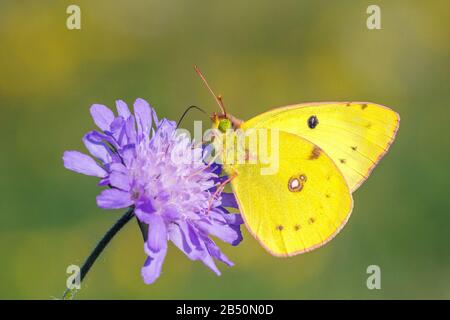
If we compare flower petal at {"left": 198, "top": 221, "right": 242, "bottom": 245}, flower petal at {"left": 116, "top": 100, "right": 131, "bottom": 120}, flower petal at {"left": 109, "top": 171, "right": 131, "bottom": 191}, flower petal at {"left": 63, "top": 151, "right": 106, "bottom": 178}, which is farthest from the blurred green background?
flower petal at {"left": 109, "top": 171, "right": 131, "bottom": 191}

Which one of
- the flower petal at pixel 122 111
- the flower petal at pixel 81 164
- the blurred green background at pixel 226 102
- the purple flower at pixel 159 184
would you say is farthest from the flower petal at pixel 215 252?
the blurred green background at pixel 226 102

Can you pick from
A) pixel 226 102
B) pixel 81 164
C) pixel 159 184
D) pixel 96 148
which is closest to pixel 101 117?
pixel 96 148

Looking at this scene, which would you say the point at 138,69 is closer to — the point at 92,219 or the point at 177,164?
the point at 92,219

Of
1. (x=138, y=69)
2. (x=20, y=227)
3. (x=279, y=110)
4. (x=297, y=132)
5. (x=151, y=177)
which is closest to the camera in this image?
(x=151, y=177)

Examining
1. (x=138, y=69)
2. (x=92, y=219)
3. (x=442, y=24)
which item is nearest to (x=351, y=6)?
(x=442, y=24)

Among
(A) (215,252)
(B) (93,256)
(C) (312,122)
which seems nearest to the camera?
(B) (93,256)

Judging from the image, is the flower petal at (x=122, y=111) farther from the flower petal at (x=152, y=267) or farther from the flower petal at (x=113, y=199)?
the flower petal at (x=152, y=267)

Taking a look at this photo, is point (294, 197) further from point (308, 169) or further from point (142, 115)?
point (142, 115)

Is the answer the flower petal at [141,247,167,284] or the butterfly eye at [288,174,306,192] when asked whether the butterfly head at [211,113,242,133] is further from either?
the flower petal at [141,247,167,284]
